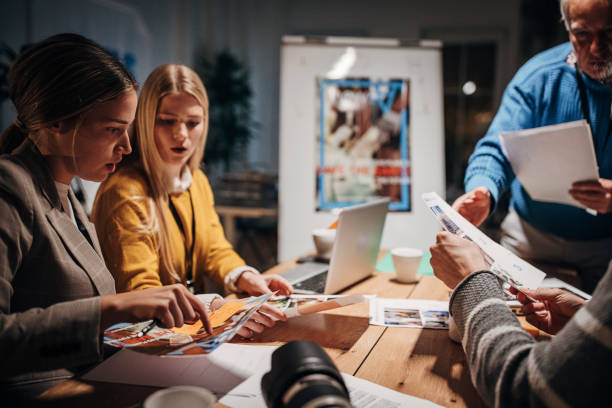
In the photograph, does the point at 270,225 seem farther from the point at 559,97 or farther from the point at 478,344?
the point at 478,344

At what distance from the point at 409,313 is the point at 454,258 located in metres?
0.31

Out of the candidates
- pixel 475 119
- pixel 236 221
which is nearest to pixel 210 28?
pixel 236 221

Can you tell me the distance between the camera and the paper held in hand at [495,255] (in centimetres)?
92

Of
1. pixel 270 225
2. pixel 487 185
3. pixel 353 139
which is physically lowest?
pixel 270 225

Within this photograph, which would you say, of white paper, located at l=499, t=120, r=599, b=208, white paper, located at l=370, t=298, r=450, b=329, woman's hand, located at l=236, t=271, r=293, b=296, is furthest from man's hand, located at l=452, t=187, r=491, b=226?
woman's hand, located at l=236, t=271, r=293, b=296

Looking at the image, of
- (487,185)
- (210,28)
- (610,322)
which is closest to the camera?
(610,322)

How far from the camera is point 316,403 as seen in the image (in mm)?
534

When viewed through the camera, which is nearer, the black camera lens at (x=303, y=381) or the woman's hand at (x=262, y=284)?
the black camera lens at (x=303, y=381)

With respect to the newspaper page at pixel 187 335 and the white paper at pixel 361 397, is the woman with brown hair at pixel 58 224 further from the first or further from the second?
the white paper at pixel 361 397

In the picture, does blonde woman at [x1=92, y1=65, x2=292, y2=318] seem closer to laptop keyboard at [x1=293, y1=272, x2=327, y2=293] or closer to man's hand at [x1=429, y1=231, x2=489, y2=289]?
laptop keyboard at [x1=293, y1=272, x2=327, y2=293]

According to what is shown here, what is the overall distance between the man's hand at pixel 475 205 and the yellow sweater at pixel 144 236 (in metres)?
0.78

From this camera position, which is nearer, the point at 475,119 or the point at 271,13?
the point at 475,119

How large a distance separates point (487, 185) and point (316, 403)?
1.11m

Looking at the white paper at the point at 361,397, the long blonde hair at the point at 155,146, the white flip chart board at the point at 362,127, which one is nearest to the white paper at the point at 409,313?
the white paper at the point at 361,397
